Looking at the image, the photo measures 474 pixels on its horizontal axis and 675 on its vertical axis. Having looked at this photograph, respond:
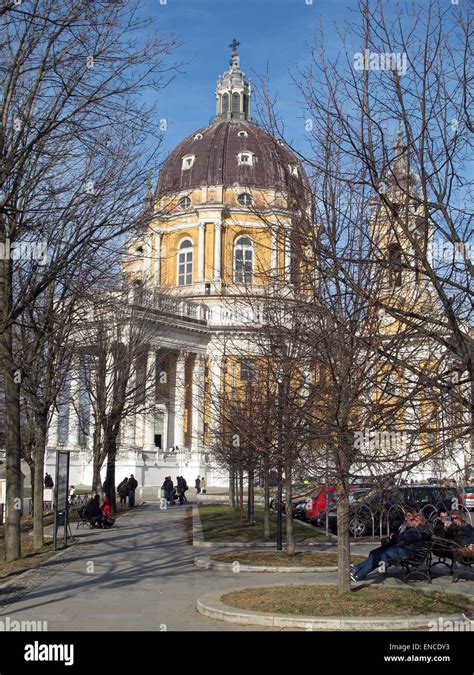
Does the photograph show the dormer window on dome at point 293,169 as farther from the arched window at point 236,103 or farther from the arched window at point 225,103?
the arched window at point 225,103

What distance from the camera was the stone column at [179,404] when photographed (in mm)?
61688

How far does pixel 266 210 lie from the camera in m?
12.0

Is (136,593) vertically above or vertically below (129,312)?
below

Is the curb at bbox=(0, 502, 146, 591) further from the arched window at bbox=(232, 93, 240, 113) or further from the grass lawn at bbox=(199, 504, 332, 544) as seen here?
A: the arched window at bbox=(232, 93, 240, 113)

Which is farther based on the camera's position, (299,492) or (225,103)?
(225,103)

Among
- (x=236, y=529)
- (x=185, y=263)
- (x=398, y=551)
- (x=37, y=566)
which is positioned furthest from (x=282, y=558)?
(x=185, y=263)

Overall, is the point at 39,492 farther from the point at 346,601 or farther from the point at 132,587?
the point at 346,601

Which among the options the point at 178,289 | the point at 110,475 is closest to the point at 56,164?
the point at 110,475

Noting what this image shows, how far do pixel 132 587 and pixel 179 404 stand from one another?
45.5 metres

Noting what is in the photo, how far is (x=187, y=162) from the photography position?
2980 inches

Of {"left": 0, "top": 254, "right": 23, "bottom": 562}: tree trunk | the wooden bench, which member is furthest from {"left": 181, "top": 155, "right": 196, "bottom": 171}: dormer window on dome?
the wooden bench

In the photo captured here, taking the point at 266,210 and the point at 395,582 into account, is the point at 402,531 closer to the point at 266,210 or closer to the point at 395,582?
the point at 395,582

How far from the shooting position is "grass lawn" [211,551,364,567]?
18.4 m
